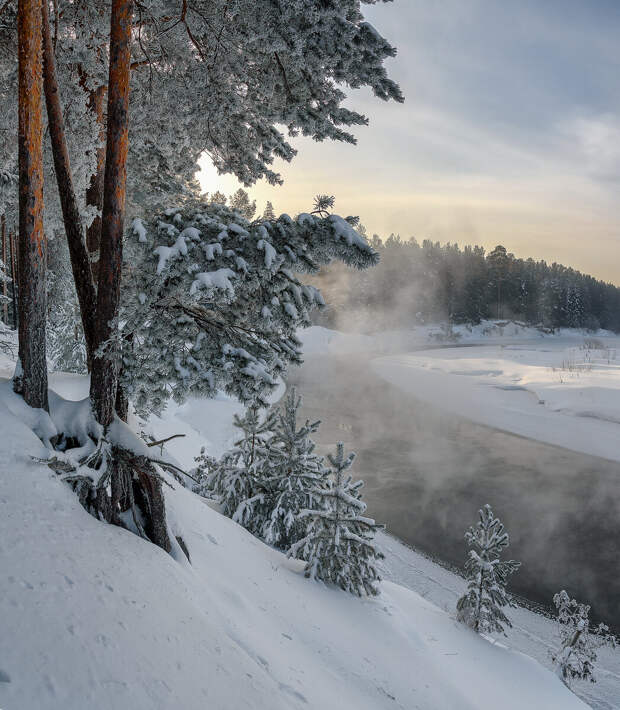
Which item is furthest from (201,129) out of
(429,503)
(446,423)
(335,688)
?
(446,423)

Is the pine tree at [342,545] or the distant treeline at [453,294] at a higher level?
the distant treeline at [453,294]

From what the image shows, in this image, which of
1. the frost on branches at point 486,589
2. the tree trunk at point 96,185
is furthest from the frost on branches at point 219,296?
the frost on branches at point 486,589

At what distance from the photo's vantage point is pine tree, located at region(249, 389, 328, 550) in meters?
10.2

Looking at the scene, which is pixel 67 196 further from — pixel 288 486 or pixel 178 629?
pixel 288 486

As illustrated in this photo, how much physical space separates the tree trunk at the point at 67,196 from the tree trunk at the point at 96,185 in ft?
4.30

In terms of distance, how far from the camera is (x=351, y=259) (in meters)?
4.36

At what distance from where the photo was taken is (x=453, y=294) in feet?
309

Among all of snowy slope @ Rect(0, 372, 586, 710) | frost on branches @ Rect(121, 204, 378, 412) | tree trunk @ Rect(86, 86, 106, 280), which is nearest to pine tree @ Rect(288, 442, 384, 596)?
snowy slope @ Rect(0, 372, 586, 710)

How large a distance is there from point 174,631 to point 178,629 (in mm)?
64

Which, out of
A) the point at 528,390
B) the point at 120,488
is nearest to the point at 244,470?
the point at 120,488

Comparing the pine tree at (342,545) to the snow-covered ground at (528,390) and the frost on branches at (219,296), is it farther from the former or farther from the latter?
the snow-covered ground at (528,390)

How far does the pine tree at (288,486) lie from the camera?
10.2 metres

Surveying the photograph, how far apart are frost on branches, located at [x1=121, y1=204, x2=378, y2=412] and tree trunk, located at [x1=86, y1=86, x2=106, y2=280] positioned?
6.69 ft

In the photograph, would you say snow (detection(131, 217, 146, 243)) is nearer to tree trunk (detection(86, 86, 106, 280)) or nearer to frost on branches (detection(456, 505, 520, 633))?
tree trunk (detection(86, 86, 106, 280))
